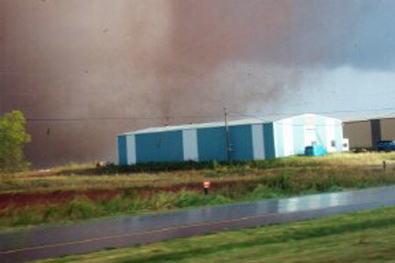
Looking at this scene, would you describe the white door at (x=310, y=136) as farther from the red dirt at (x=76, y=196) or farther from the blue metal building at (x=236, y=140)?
the red dirt at (x=76, y=196)

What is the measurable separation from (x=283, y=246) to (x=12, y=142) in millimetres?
45200

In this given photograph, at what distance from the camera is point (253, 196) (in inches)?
1003

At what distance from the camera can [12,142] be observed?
172ft

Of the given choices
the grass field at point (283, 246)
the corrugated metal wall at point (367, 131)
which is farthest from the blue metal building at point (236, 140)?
the grass field at point (283, 246)

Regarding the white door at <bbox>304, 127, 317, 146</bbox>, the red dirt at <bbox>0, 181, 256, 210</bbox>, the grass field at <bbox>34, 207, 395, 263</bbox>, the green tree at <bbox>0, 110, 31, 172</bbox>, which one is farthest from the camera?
the white door at <bbox>304, 127, 317, 146</bbox>

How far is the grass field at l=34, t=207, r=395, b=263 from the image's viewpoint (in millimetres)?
9516

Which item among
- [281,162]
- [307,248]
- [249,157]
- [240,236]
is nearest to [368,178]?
[240,236]

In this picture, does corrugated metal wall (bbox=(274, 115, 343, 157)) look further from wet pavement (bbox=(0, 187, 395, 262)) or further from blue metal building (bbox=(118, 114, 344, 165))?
wet pavement (bbox=(0, 187, 395, 262))

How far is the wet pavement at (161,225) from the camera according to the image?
1297 cm

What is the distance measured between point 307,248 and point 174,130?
71.0 meters

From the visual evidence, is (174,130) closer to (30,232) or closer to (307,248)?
(30,232)

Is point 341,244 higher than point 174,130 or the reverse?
the reverse

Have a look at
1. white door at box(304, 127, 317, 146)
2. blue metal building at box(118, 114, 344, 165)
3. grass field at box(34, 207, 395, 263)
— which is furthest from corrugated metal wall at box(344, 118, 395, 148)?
grass field at box(34, 207, 395, 263)

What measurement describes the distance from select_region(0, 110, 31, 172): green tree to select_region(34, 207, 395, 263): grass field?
40.8m
